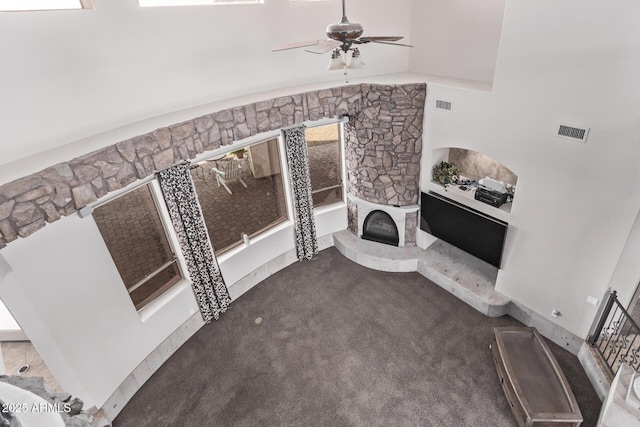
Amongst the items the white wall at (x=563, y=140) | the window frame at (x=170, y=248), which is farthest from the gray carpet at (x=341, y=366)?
the white wall at (x=563, y=140)

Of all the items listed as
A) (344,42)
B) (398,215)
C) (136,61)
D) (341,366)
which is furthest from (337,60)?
(341,366)

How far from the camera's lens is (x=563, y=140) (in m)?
5.30

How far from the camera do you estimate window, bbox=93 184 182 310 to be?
6.38 m

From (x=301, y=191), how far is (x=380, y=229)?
2.32 meters

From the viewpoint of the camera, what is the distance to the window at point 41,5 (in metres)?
4.28

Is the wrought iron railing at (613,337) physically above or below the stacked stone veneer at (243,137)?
below

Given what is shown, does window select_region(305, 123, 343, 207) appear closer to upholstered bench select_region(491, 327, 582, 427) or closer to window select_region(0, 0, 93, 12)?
window select_region(0, 0, 93, 12)

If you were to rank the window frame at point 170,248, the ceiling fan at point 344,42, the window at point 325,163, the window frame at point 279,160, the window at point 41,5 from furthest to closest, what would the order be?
the window at point 325,163, the window frame at point 279,160, the window frame at point 170,248, the window at point 41,5, the ceiling fan at point 344,42

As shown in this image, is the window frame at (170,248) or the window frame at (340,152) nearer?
the window frame at (170,248)

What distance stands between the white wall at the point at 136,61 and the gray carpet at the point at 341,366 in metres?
4.36

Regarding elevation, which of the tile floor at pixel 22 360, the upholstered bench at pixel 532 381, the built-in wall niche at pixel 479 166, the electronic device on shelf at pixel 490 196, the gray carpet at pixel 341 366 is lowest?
the gray carpet at pixel 341 366

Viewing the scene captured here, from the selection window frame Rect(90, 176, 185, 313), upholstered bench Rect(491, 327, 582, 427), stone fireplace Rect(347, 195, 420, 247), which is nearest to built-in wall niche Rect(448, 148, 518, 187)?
stone fireplace Rect(347, 195, 420, 247)

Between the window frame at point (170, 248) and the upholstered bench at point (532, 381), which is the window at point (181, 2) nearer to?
the window frame at point (170, 248)

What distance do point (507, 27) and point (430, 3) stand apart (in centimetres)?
276
